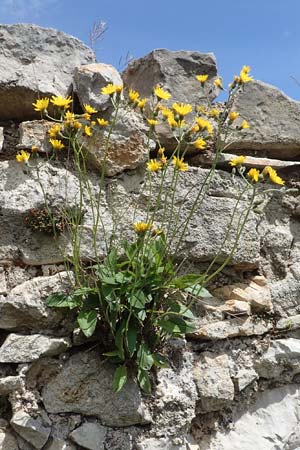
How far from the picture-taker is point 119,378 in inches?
79.4

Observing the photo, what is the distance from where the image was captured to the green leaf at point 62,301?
6.86ft

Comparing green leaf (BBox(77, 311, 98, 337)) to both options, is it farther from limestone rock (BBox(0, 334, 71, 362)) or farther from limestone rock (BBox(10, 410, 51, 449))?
limestone rock (BBox(10, 410, 51, 449))

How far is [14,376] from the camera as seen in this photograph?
200 centimetres

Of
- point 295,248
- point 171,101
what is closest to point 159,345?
point 295,248

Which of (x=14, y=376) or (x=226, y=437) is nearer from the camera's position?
(x=14, y=376)

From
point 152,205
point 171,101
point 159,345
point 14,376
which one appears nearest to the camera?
point 14,376

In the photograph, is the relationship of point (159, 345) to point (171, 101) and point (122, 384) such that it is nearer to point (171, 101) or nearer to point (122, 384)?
point (122, 384)

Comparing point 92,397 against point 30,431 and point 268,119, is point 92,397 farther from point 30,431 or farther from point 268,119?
point 268,119

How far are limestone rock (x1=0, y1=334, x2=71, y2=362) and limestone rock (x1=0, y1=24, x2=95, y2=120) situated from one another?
1.20 m

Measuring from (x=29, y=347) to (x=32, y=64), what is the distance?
4.97ft

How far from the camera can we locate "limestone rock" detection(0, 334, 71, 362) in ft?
6.62

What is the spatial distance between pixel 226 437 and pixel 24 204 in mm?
1488

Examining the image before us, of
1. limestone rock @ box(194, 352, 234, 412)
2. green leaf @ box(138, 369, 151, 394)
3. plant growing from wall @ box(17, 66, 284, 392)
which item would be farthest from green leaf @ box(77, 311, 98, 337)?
limestone rock @ box(194, 352, 234, 412)

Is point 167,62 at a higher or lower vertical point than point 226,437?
higher
